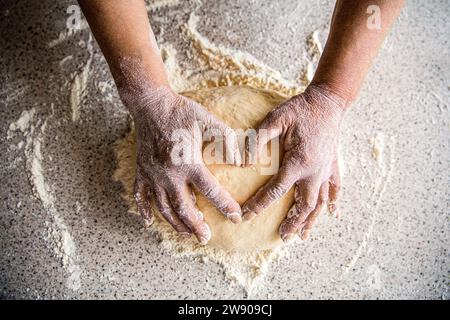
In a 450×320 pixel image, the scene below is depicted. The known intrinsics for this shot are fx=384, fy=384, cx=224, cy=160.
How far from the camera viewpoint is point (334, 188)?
914mm

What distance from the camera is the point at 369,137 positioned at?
3.54ft

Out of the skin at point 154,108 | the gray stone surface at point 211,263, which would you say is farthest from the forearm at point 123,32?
the gray stone surface at point 211,263

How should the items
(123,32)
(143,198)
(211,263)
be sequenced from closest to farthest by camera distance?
1. (123,32)
2. (143,198)
3. (211,263)

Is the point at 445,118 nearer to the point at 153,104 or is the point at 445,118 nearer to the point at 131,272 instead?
the point at 153,104

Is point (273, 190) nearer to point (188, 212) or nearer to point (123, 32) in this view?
point (188, 212)

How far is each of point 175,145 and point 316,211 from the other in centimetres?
37

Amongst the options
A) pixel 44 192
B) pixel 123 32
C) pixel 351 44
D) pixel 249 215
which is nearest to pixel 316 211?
pixel 249 215

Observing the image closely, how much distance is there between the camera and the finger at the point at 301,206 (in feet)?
2.77

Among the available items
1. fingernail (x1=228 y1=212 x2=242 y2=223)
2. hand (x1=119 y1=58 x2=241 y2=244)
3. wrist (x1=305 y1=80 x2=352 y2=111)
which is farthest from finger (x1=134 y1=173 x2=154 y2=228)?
wrist (x1=305 y1=80 x2=352 y2=111)

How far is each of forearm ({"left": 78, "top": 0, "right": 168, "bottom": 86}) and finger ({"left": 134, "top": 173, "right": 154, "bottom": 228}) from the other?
0.77 feet

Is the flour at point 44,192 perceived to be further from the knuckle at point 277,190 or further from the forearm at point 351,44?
the forearm at point 351,44

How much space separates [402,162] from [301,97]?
0.43 m

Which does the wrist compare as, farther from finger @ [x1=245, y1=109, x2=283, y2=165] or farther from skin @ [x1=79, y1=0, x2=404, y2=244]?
finger @ [x1=245, y1=109, x2=283, y2=165]

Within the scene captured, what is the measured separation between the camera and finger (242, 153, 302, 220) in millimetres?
809
